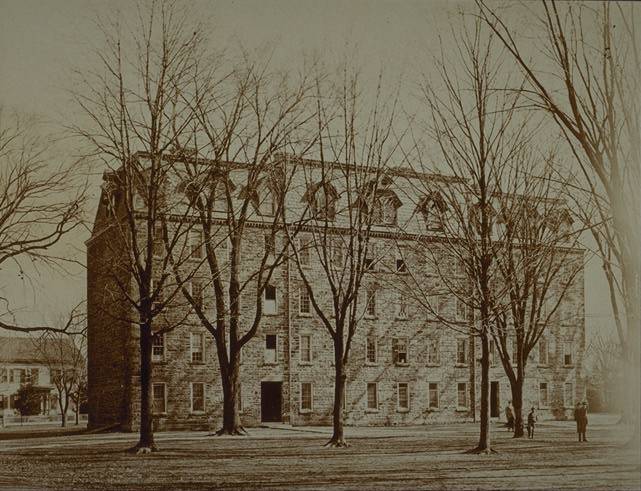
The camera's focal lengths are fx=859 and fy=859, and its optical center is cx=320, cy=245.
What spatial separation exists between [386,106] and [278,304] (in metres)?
15.4

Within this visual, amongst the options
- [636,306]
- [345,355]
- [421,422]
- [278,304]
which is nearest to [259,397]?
[278,304]

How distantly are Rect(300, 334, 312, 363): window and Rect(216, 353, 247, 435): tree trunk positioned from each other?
8.37 m

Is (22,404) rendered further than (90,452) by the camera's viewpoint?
Yes

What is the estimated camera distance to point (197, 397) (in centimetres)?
2680

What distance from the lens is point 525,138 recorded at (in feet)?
46.5

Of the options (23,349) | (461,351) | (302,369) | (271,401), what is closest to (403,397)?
(461,351)

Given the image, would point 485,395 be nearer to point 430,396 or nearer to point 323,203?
point 323,203

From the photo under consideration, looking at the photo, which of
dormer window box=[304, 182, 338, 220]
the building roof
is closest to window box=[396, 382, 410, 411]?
dormer window box=[304, 182, 338, 220]

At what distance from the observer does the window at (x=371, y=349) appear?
28938mm

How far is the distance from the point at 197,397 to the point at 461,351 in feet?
29.2

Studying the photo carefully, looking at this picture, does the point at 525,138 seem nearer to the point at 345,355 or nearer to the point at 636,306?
the point at 636,306

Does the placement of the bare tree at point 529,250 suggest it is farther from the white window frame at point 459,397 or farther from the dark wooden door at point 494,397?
the white window frame at point 459,397

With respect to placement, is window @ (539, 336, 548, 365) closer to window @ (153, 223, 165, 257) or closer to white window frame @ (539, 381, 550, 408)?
white window frame @ (539, 381, 550, 408)

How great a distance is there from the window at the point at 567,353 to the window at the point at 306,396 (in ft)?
33.7
